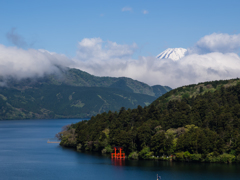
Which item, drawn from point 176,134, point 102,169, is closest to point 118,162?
point 102,169

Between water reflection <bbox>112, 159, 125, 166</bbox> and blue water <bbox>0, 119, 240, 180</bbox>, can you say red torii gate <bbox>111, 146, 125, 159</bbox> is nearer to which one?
blue water <bbox>0, 119, 240, 180</bbox>

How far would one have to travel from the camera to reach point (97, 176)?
380 ft

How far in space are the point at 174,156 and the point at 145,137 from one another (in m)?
16.0

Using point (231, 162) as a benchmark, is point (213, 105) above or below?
above

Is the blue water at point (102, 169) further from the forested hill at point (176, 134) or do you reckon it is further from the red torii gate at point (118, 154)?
the forested hill at point (176, 134)

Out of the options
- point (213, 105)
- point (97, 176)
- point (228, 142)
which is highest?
point (213, 105)

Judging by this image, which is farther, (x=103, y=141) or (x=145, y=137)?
(x=103, y=141)

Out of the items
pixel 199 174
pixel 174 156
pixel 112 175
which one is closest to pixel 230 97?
pixel 174 156

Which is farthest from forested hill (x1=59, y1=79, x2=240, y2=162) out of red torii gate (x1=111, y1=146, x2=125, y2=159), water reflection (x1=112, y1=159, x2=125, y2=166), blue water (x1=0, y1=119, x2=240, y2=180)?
blue water (x1=0, y1=119, x2=240, y2=180)

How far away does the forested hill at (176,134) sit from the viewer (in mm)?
134250

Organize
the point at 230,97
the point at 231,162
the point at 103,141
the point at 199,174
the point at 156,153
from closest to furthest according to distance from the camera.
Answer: the point at 199,174 → the point at 231,162 → the point at 156,153 → the point at 103,141 → the point at 230,97

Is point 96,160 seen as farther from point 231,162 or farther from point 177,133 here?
point 231,162

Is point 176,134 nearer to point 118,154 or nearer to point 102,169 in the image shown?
point 118,154

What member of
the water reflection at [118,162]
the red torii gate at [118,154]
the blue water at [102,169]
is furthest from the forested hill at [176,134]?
the blue water at [102,169]
